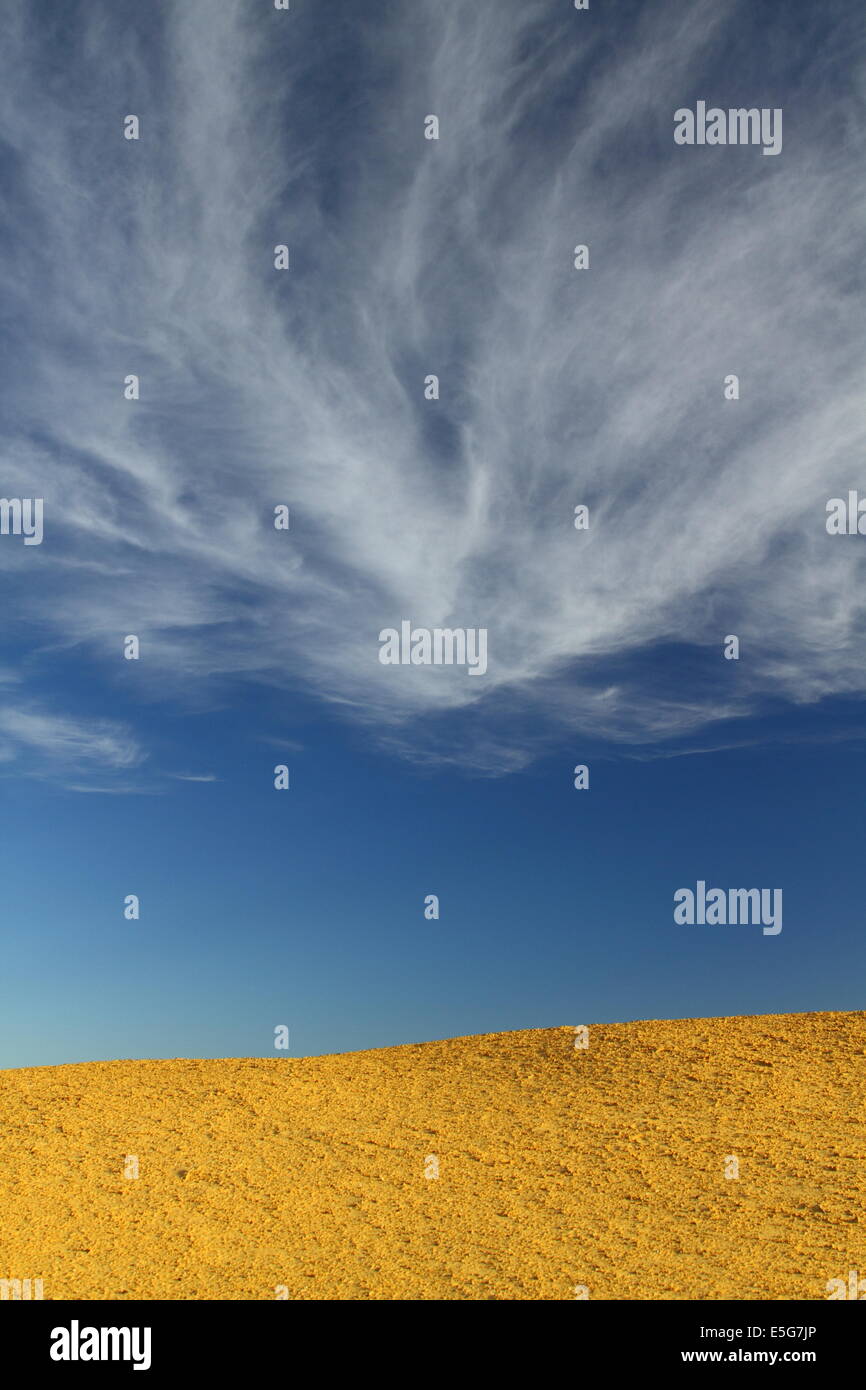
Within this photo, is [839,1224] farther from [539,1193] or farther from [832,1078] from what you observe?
[832,1078]

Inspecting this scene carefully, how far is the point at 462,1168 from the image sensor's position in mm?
14445

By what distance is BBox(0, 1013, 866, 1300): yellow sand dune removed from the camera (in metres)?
11.2

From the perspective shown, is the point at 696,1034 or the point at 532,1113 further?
the point at 696,1034

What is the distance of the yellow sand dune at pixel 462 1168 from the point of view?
11.2 m

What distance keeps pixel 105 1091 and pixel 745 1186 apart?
11.7 m

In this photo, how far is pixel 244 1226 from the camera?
12.6 meters
